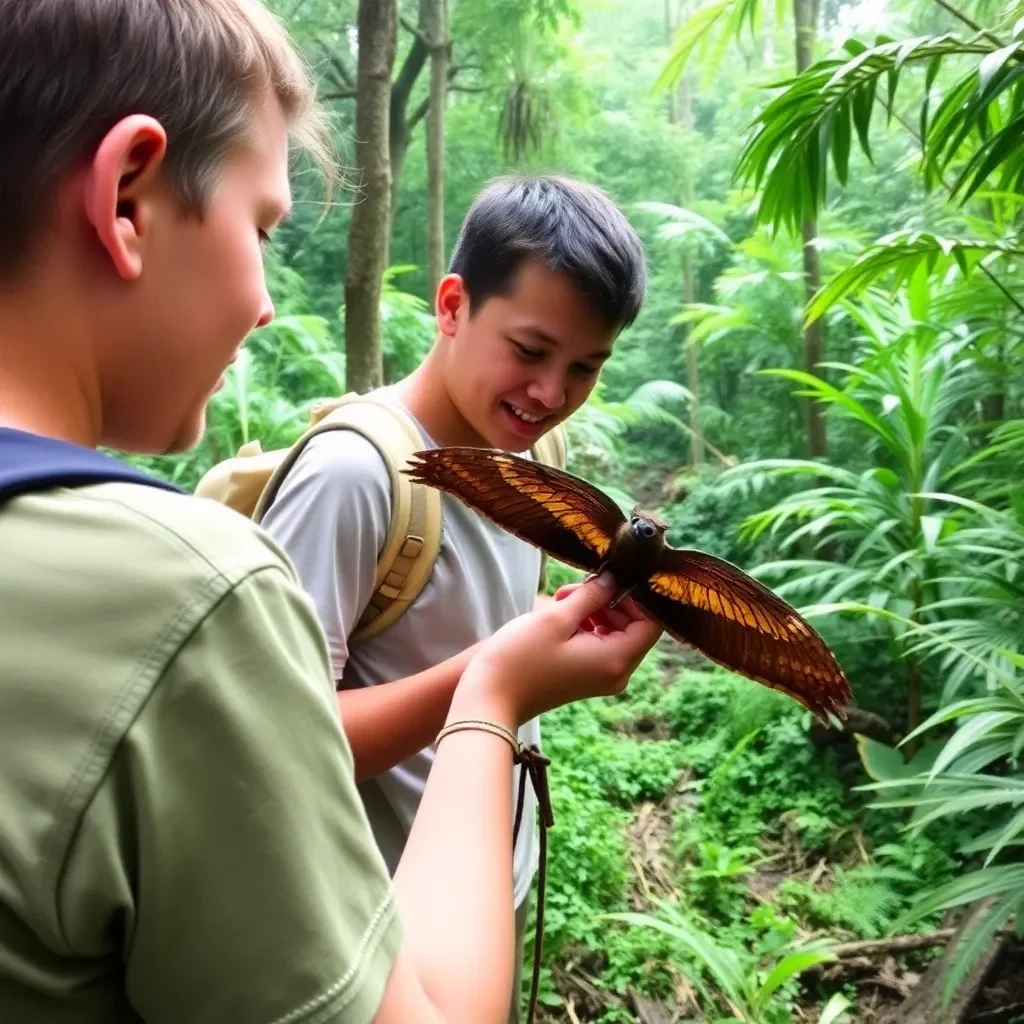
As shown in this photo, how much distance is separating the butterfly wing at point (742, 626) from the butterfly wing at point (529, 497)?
0.08 meters

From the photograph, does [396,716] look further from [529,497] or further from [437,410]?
[437,410]

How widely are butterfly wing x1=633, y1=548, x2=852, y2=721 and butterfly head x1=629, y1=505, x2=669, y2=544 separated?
0.02 metres

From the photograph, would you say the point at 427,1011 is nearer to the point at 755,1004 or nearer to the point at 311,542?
the point at 311,542

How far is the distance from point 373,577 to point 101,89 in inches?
23.5

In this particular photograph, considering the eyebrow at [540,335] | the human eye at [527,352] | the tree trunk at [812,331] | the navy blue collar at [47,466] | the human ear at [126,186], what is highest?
the human ear at [126,186]

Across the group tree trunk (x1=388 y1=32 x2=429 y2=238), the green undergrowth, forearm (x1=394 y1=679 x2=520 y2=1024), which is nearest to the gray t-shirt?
forearm (x1=394 y1=679 x2=520 y2=1024)

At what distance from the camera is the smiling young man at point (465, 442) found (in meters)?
0.95

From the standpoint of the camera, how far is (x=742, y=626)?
2.93 feet

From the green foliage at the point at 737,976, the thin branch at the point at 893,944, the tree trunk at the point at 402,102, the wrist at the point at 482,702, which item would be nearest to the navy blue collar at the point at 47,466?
the wrist at the point at 482,702

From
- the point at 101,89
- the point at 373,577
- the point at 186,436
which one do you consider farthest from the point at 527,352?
the point at 101,89

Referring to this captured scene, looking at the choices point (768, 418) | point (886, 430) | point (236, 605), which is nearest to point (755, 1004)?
point (886, 430)

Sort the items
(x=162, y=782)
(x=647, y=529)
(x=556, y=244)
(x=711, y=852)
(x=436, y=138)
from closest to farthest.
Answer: (x=162, y=782) < (x=647, y=529) < (x=556, y=244) < (x=711, y=852) < (x=436, y=138)

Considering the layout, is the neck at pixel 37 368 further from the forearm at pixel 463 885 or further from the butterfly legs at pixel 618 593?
the butterfly legs at pixel 618 593

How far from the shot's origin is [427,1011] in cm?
49
